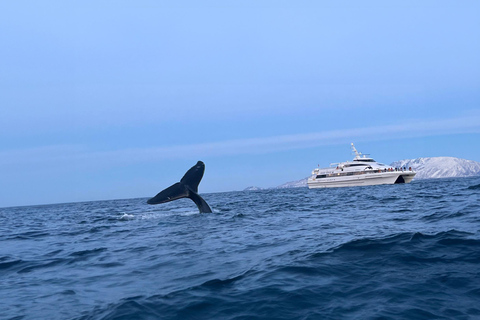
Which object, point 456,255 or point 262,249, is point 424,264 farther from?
point 262,249

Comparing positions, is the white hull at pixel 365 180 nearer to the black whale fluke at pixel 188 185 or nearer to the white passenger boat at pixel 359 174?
the white passenger boat at pixel 359 174

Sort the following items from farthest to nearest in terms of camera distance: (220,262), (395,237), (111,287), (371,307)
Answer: (395,237), (220,262), (111,287), (371,307)

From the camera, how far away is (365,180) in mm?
76562

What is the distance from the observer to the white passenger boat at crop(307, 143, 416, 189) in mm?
73562

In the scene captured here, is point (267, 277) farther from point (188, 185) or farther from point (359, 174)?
point (359, 174)

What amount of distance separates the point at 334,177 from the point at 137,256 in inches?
2956

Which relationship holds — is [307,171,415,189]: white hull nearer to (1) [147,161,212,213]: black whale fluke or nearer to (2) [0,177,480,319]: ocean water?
(1) [147,161,212,213]: black whale fluke

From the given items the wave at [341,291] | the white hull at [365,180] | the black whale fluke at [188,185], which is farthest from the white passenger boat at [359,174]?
the wave at [341,291]

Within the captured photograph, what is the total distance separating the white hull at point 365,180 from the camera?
2874 inches

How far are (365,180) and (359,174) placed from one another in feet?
8.38

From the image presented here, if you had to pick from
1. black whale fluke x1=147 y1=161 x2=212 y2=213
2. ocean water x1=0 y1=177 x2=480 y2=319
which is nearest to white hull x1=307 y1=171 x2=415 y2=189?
black whale fluke x1=147 y1=161 x2=212 y2=213

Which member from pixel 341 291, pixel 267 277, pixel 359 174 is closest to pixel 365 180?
pixel 359 174

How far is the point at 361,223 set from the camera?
12844 mm

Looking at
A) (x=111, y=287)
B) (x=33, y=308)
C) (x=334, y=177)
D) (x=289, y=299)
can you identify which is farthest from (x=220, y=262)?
(x=334, y=177)
